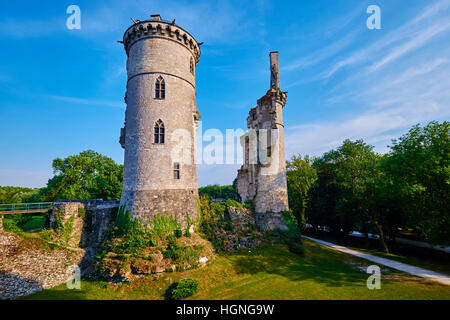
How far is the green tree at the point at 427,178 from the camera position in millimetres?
17094

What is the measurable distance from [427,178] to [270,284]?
17.3 m

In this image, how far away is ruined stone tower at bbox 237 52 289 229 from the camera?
24734 millimetres

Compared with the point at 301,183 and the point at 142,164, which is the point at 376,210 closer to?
the point at 301,183

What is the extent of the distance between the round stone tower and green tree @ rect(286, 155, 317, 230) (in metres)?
18.3

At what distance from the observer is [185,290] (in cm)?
1327

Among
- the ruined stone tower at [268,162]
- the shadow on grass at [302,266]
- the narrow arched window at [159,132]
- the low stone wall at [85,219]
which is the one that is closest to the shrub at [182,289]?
the shadow on grass at [302,266]

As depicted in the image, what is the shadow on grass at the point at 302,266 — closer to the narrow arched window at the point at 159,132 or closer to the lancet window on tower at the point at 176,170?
the lancet window on tower at the point at 176,170

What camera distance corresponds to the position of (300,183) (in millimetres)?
32031

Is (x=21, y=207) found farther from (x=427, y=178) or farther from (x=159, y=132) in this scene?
(x=427, y=178)

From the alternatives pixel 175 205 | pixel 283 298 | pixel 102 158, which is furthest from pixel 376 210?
pixel 102 158

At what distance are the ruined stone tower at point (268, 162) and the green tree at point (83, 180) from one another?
23.1 meters

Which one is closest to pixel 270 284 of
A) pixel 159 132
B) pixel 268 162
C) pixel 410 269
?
pixel 268 162

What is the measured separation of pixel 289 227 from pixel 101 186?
3082 centimetres

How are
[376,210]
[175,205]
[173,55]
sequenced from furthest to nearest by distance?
[376,210] < [173,55] < [175,205]
